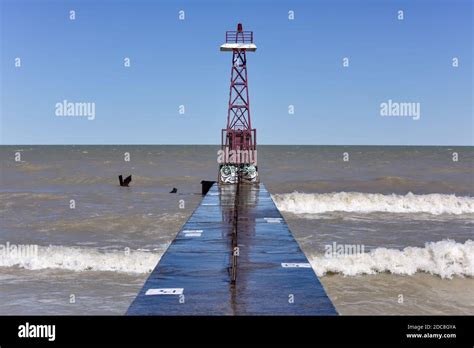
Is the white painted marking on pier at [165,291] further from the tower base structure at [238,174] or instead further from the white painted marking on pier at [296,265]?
the tower base structure at [238,174]

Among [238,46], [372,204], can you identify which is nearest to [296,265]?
[238,46]

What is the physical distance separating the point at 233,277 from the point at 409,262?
35.9 feet

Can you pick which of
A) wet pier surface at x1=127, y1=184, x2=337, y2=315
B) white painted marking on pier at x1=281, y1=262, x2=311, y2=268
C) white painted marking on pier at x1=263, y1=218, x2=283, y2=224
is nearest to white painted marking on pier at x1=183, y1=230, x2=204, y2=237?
wet pier surface at x1=127, y1=184, x2=337, y2=315

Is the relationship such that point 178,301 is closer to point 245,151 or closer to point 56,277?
point 56,277

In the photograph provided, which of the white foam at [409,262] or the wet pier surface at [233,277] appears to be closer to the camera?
the wet pier surface at [233,277]

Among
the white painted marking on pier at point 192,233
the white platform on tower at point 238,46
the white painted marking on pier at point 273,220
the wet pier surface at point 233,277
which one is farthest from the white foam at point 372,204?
the wet pier surface at point 233,277

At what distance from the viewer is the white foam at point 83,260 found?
18.2m

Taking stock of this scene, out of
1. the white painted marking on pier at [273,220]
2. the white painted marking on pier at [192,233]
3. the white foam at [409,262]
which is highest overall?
the white painted marking on pier at [273,220]

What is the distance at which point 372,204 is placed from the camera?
139 feet

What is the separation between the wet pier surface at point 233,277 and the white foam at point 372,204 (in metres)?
25.5

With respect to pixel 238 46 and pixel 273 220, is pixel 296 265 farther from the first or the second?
pixel 238 46

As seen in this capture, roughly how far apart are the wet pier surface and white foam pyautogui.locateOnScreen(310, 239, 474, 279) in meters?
2.82

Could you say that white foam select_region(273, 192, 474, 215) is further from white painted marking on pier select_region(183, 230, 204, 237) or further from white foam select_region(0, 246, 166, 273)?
white painted marking on pier select_region(183, 230, 204, 237)
